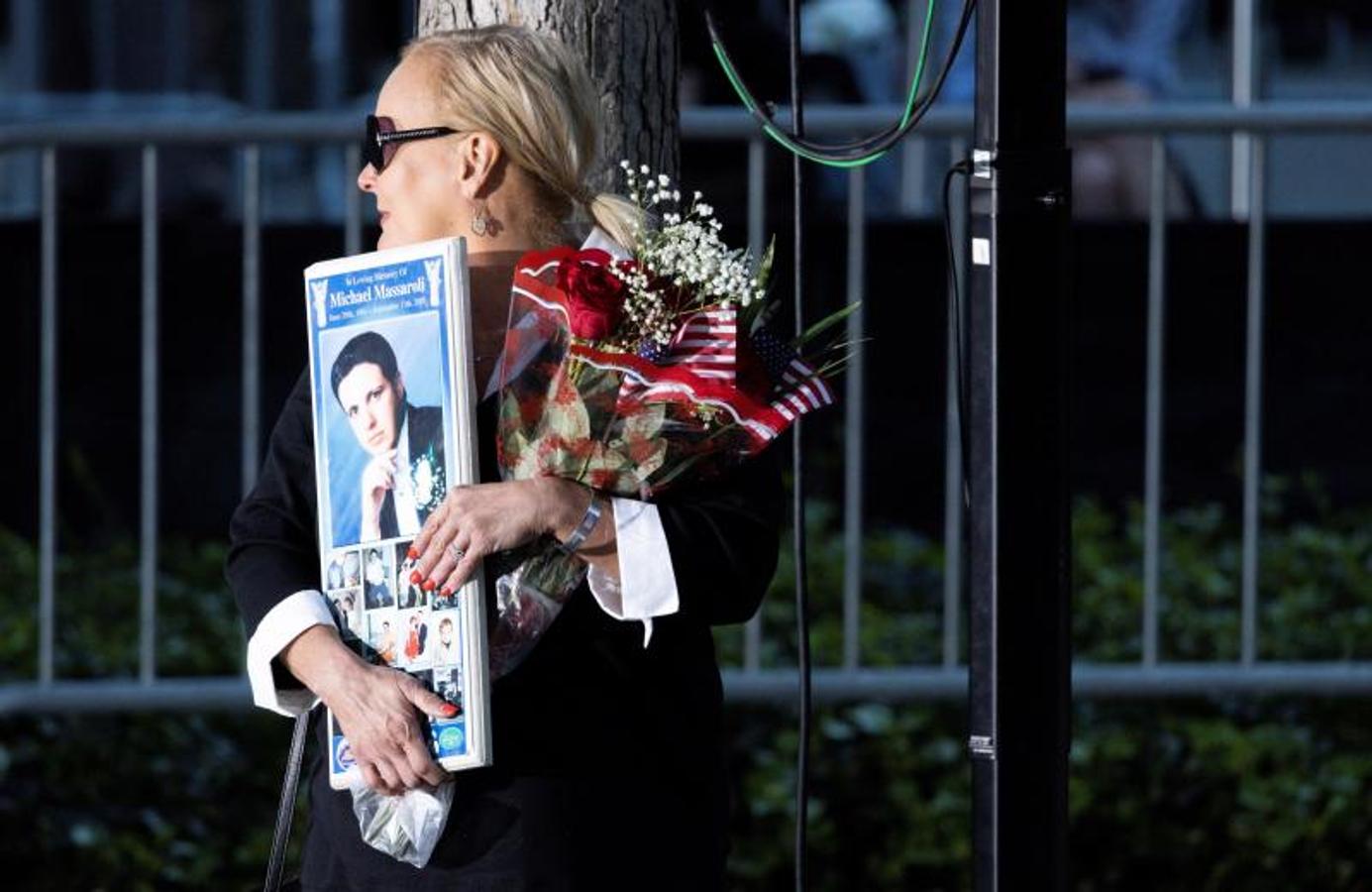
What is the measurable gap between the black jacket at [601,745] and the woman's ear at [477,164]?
0.24 metres

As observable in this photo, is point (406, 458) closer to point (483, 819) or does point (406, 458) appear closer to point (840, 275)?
point (483, 819)

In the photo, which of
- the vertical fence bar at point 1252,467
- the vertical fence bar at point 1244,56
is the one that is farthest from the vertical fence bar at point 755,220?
the vertical fence bar at point 1244,56

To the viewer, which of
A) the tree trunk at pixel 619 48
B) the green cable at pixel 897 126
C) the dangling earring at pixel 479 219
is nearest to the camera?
the dangling earring at pixel 479 219

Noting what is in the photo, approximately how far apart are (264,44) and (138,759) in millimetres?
6044

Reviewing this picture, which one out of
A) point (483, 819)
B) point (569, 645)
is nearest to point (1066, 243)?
point (569, 645)

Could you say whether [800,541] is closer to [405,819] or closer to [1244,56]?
[405,819]

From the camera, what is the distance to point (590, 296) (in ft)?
8.07

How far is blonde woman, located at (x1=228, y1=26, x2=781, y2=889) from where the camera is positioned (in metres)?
2.53

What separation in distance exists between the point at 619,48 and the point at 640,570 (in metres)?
1.10

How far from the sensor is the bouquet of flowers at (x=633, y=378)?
247 centimetres

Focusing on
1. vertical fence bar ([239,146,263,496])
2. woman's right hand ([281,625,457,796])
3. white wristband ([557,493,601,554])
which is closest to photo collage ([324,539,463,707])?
woman's right hand ([281,625,457,796])

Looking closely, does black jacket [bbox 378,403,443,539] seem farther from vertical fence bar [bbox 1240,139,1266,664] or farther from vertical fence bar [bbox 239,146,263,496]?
vertical fence bar [bbox 1240,139,1266,664]

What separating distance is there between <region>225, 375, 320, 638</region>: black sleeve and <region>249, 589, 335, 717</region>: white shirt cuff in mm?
44

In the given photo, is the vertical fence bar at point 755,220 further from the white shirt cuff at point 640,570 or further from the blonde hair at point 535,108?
the white shirt cuff at point 640,570
